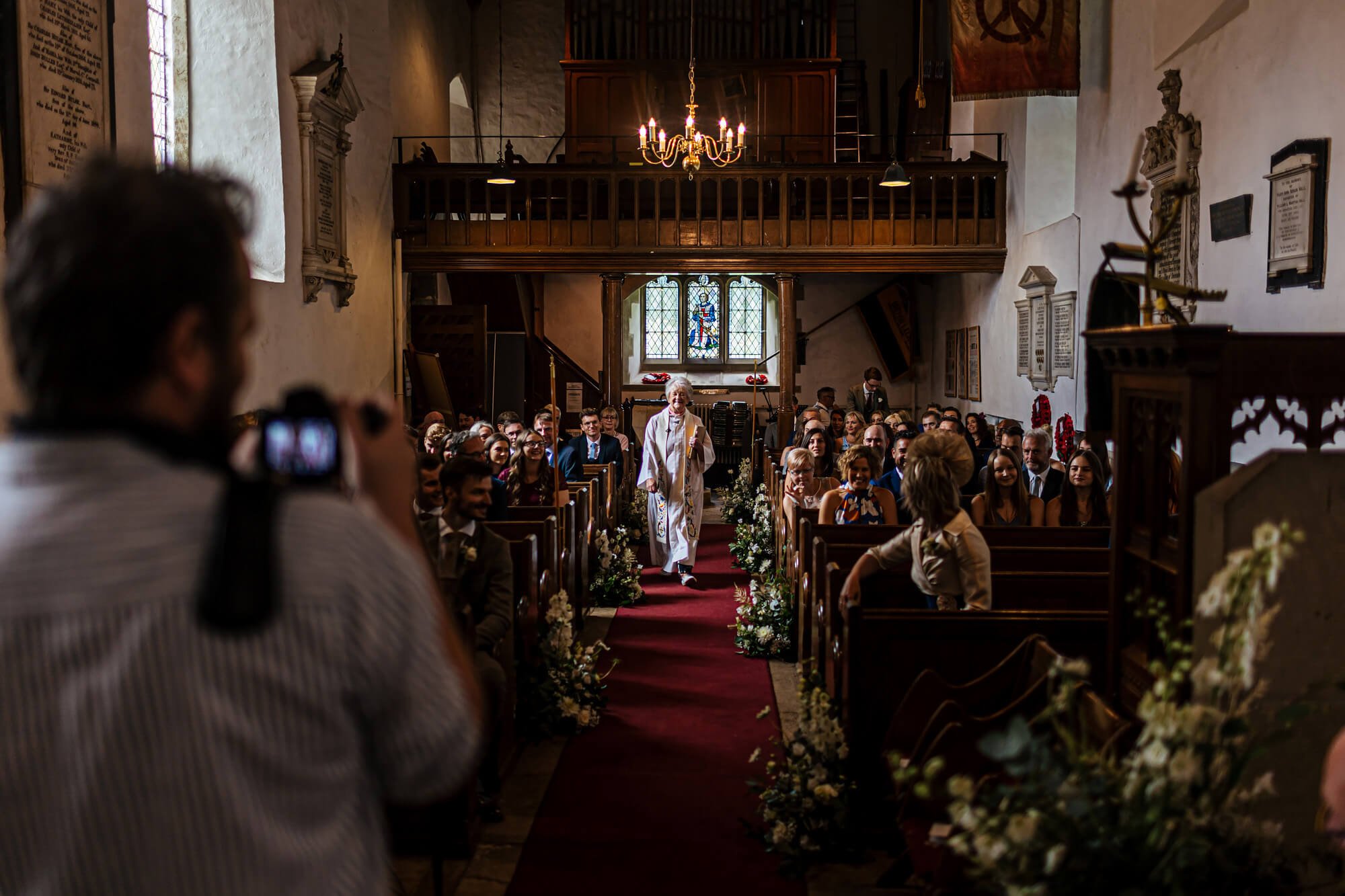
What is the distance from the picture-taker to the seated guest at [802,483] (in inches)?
306

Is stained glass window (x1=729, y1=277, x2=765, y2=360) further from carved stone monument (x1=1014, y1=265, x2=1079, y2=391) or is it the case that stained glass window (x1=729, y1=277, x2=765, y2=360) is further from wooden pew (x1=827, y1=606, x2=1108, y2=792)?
wooden pew (x1=827, y1=606, x2=1108, y2=792)

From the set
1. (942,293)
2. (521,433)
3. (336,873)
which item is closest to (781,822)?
(336,873)

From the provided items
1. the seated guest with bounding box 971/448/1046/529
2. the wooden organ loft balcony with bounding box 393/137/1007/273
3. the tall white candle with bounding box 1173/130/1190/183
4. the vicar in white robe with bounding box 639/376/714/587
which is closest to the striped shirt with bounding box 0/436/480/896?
the seated guest with bounding box 971/448/1046/529

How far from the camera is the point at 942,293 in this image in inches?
659

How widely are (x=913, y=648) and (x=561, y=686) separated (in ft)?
7.00

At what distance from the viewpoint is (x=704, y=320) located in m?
19.5

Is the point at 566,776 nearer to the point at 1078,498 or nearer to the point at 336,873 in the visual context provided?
the point at 1078,498

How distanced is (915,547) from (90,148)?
522 centimetres

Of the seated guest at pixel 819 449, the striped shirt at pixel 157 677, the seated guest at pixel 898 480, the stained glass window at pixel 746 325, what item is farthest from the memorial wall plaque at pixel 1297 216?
the stained glass window at pixel 746 325

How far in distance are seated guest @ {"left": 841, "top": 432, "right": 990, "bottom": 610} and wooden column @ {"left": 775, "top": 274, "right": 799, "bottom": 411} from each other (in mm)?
8800

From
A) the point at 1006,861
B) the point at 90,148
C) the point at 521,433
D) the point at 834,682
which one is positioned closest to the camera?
the point at 1006,861

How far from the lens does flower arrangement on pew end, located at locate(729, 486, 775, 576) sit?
9.66 metres

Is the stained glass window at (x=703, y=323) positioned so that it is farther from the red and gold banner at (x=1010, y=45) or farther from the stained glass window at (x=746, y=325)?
the red and gold banner at (x=1010, y=45)

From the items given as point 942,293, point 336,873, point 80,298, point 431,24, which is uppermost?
point 431,24
